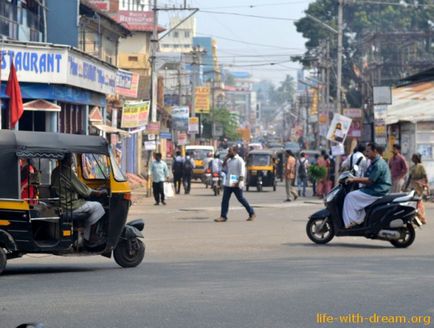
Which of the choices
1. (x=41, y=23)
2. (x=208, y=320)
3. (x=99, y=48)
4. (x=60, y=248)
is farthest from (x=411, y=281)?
(x=99, y=48)

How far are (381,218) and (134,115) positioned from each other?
23561 mm

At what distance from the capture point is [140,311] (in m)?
10.4

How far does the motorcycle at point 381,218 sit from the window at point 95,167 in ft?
16.5

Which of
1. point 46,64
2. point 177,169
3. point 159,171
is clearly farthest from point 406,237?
point 177,169

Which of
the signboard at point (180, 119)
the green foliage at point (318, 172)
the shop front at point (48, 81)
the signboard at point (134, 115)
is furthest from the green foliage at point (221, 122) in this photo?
the shop front at point (48, 81)

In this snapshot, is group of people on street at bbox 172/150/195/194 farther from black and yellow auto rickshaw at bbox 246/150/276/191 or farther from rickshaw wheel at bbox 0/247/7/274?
rickshaw wheel at bbox 0/247/7/274

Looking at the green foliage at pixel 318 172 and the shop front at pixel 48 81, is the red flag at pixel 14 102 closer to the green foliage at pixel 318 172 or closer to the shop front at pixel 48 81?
the shop front at pixel 48 81

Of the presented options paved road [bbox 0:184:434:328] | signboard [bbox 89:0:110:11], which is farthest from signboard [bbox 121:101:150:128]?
signboard [bbox 89:0:110:11]

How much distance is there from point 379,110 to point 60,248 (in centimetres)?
2678

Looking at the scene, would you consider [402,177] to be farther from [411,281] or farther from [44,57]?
[411,281]

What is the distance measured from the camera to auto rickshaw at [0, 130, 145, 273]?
45.8 ft

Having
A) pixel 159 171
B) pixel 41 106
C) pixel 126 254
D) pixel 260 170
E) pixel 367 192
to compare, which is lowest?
pixel 126 254

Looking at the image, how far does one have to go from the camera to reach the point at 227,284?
12.6m

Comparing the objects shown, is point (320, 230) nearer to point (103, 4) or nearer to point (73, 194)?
point (73, 194)
